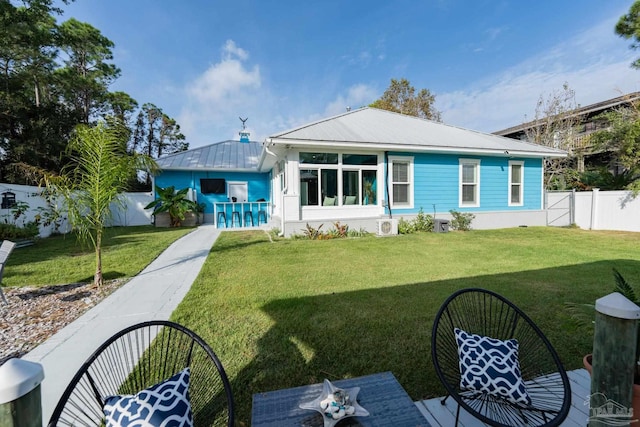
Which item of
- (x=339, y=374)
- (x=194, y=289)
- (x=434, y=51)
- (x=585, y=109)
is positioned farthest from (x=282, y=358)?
(x=585, y=109)

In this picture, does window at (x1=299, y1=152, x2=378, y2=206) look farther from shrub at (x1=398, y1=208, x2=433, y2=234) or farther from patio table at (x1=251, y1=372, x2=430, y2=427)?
patio table at (x1=251, y1=372, x2=430, y2=427)

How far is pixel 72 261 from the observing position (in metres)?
6.44

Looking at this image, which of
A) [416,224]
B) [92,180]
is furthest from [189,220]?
[416,224]

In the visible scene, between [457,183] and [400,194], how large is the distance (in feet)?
8.87

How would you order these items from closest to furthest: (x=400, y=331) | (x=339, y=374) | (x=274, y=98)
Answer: (x=339, y=374), (x=400, y=331), (x=274, y=98)

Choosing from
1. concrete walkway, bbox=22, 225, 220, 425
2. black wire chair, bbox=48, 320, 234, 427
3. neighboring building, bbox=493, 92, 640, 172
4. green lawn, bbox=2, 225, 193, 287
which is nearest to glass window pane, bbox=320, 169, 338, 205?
concrete walkway, bbox=22, 225, 220, 425

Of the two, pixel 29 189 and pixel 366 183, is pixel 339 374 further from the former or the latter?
pixel 29 189

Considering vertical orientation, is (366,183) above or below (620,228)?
above

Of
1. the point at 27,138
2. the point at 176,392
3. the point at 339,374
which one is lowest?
the point at 339,374

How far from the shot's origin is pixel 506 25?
11133 millimetres

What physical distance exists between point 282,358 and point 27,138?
20.2m

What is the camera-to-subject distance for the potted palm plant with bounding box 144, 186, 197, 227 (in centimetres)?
1280

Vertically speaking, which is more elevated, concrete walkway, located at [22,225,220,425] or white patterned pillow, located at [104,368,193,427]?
white patterned pillow, located at [104,368,193,427]

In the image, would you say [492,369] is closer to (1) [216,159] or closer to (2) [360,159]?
(2) [360,159]
